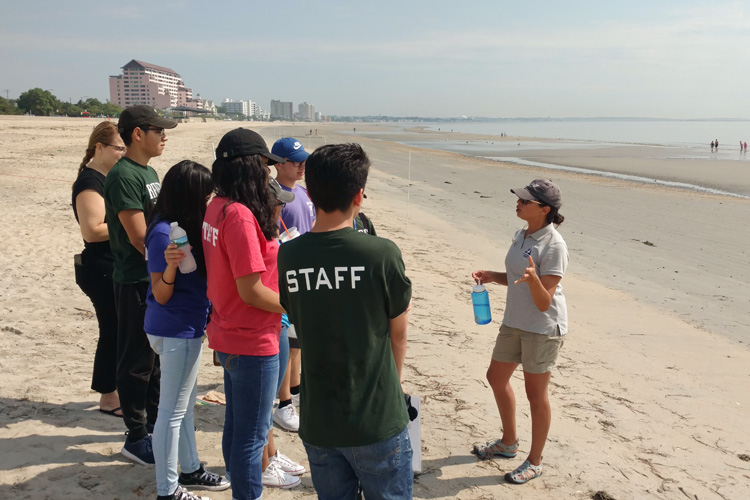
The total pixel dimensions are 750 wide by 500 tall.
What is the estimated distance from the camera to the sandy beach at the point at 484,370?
11.9 ft

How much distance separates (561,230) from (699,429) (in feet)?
29.4

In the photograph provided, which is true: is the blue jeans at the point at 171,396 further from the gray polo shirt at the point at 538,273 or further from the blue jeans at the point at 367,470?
the gray polo shirt at the point at 538,273

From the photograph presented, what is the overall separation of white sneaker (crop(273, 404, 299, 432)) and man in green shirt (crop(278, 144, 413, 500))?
2.09m

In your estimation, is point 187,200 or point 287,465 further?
point 287,465

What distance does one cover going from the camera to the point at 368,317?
6.67ft

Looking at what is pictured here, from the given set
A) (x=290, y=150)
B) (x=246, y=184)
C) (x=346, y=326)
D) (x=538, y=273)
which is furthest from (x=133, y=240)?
(x=538, y=273)

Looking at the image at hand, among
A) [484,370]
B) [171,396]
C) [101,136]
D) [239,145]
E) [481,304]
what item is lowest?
[484,370]

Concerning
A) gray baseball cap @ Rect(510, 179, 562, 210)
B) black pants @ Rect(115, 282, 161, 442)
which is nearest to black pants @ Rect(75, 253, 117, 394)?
black pants @ Rect(115, 282, 161, 442)

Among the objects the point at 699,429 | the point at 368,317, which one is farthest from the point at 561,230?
the point at 368,317

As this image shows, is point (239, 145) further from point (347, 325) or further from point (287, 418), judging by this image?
point (287, 418)

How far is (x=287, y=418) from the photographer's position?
164 inches

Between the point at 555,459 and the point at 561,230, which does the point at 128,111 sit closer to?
the point at 555,459

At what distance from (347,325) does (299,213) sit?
2.15 meters

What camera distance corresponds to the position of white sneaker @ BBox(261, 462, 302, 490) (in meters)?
3.40
